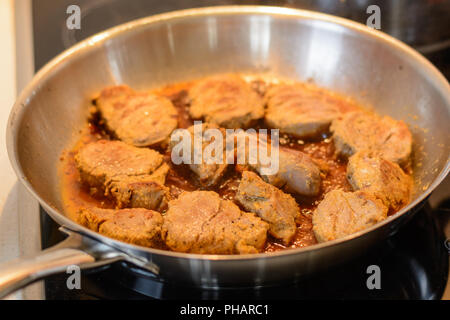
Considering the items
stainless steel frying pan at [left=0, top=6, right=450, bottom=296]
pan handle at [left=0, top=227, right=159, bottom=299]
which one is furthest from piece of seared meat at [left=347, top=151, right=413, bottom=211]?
pan handle at [left=0, top=227, right=159, bottom=299]

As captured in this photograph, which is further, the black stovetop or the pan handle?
the black stovetop

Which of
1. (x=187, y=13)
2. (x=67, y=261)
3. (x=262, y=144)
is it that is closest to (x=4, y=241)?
(x=67, y=261)

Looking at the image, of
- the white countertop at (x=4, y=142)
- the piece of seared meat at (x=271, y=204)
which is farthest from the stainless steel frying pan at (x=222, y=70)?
the piece of seared meat at (x=271, y=204)

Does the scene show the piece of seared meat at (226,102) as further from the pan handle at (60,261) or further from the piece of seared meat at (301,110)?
the pan handle at (60,261)

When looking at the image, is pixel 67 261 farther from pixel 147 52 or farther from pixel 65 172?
pixel 147 52

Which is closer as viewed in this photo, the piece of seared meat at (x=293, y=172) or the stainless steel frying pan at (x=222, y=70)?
the stainless steel frying pan at (x=222, y=70)

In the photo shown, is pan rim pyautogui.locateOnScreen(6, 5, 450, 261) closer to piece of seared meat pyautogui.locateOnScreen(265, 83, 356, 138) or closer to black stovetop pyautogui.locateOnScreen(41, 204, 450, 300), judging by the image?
black stovetop pyautogui.locateOnScreen(41, 204, 450, 300)
